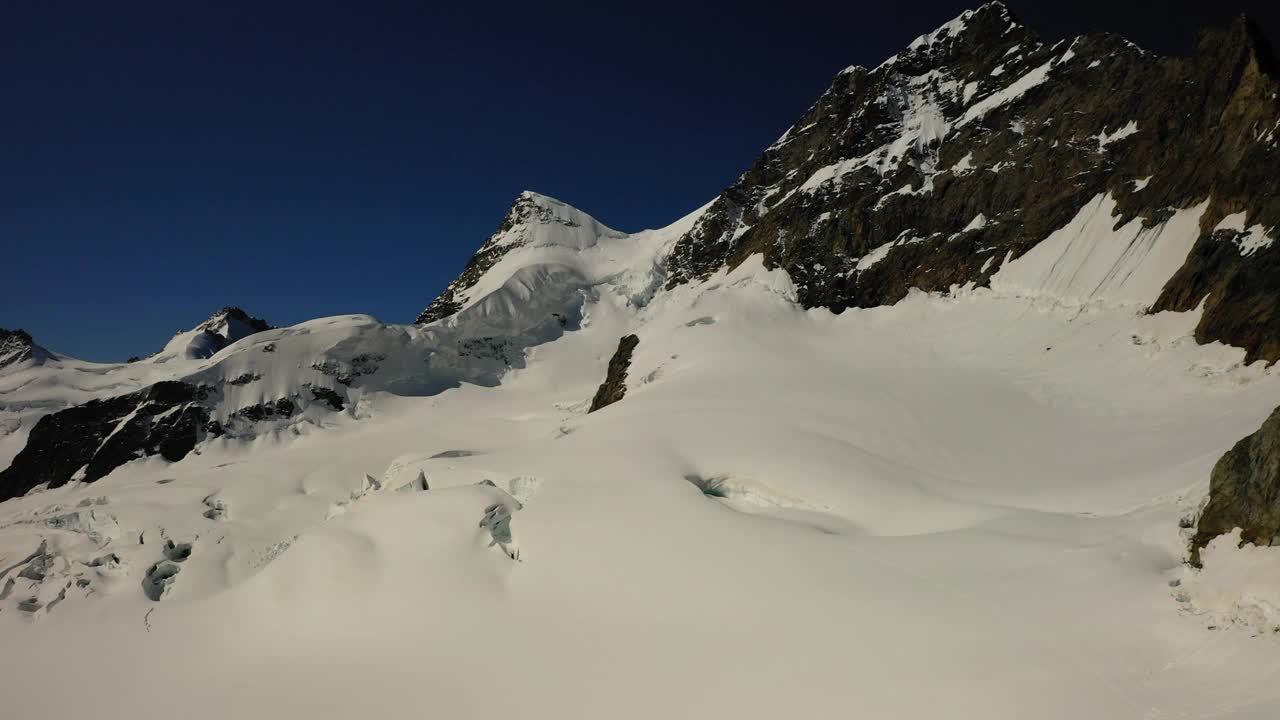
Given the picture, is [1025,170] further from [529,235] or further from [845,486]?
[529,235]

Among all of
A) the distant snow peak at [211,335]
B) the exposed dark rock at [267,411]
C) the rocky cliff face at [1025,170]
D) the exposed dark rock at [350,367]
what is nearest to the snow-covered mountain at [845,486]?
the rocky cliff face at [1025,170]

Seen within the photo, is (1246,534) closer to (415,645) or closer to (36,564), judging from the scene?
(415,645)

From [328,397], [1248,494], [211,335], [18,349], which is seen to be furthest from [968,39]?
[18,349]

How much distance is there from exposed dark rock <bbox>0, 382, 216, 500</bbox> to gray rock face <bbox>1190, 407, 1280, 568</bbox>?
196 feet

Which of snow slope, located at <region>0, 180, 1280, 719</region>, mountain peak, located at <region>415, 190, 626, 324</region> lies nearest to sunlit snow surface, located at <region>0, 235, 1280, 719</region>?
snow slope, located at <region>0, 180, 1280, 719</region>

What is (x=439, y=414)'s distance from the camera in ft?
167

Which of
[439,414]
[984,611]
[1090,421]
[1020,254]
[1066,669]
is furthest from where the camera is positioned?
[439,414]

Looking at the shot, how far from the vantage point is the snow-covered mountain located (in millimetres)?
7699

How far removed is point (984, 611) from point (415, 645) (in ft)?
32.9

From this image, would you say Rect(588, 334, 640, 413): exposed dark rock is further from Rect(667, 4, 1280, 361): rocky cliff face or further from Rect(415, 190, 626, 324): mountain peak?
Rect(415, 190, 626, 324): mountain peak

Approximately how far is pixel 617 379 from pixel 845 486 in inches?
876

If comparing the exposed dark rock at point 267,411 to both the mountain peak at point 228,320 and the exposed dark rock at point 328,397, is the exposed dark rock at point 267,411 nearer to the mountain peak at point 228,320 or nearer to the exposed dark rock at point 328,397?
the exposed dark rock at point 328,397

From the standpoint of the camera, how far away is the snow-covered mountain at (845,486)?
770 centimetres

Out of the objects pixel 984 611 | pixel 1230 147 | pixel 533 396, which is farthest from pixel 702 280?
pixel 984 611
